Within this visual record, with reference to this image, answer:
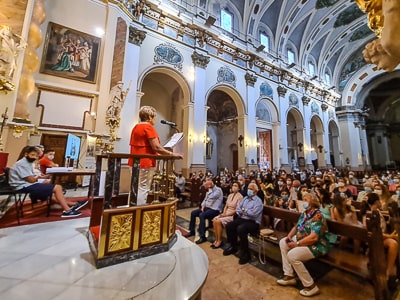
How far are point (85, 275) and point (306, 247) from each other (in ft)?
7.82

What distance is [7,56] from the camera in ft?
14.4

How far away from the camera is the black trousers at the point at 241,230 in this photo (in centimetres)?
299

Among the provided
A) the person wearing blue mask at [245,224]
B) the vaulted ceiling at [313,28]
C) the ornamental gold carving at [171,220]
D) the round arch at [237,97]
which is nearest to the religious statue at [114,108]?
the person wearing blue mask at [245,224]

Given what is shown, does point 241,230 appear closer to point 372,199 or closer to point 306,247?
point 306,247

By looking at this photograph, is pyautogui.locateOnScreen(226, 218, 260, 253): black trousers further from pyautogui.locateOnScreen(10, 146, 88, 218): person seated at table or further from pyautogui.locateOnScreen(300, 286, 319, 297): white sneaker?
pyautogui.locateOnScreen(10, 146, 88, 218): person seated at table

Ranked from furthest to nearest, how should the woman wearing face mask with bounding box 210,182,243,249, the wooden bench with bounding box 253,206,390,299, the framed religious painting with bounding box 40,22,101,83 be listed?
the framed religious painting with bounding box 40,22,101,83 < the woman wearing face mask with bounding box 210,182,243,249 < the wooden bench with bounding box 253,206,390,299

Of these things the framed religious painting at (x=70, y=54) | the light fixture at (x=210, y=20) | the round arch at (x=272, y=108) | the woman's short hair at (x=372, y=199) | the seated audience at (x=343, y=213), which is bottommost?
the seated audience at (x=343, y=213)

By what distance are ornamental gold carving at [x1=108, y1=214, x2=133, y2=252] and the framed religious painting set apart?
20.6 ft

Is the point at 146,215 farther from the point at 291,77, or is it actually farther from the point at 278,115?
the point at 291,77

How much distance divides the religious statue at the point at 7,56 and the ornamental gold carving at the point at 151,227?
542 cm

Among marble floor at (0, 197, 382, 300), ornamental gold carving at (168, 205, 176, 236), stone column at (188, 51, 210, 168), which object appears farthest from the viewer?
stone column at (188, 51, 210, 168)

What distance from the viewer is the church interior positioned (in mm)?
1516

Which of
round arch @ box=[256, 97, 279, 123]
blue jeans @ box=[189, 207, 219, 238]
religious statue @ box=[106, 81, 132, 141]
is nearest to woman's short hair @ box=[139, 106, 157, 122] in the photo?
blue jeans @ box=[189, 207, 219, 238]

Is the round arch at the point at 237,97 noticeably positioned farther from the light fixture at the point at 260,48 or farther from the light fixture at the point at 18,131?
the light fixture at the point at 18,131
